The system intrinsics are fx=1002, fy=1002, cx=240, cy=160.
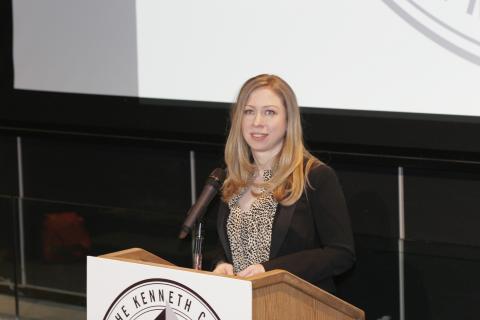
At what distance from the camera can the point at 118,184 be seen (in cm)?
555

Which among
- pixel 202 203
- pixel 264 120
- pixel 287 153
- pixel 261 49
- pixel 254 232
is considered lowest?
pixel 254 232

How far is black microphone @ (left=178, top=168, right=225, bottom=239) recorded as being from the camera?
3135 millimetres

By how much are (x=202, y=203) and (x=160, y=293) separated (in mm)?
370

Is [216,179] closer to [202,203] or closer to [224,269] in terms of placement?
[202,203]

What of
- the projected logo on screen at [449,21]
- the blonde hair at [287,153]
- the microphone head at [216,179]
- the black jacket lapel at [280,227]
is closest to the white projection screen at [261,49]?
the projected logo on screen at [449,21]

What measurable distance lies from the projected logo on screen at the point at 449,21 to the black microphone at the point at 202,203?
4.50 ft

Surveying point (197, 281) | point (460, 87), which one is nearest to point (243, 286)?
point (197, 281)

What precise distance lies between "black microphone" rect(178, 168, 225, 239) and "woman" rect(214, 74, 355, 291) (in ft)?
0.56

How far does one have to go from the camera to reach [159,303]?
2.92 metres

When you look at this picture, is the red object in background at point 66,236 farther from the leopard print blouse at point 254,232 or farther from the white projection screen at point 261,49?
the leopard print blouse at point 254,232

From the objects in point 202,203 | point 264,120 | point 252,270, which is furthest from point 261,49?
point 252,270

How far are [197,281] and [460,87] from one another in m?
1.77

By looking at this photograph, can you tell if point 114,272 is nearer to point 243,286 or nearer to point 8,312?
point 243,286

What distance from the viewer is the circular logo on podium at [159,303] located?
113 inches
